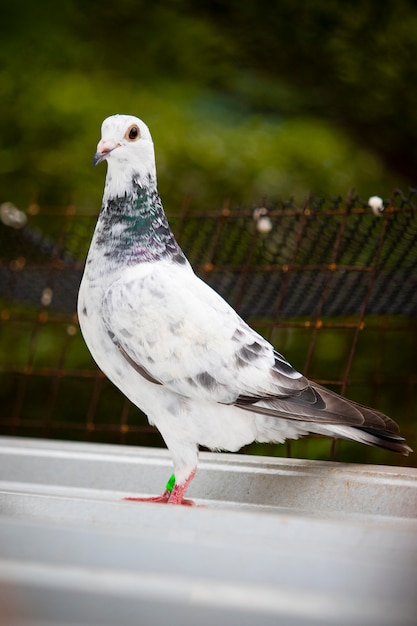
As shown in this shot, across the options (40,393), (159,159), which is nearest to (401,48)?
(159,159)

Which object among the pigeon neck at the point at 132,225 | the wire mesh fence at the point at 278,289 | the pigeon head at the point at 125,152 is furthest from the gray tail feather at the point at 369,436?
the pigeon head at the point at 125,152

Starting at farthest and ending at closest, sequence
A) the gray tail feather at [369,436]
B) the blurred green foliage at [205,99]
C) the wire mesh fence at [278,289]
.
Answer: the blurred green foliage at [205,99]
the wire mesh fence at [278,289]
the gray tail feather at [369,436]

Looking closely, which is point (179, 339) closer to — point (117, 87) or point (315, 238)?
point (315, 238)

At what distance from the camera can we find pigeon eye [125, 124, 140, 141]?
1357mm

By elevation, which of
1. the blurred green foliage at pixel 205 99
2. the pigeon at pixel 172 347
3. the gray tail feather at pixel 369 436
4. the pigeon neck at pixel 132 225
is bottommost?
the gray tail feather at pixel 369 436

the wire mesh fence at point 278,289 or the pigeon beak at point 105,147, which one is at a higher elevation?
the pigeon beak at point 105,147

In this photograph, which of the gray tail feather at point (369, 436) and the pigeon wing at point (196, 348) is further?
the gray tail feather at point (369, 436)

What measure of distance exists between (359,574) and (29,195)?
355 cm

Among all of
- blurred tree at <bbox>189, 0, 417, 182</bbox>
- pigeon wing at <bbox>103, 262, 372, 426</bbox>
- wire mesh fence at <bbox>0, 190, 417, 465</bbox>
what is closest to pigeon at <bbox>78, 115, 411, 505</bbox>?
pigeon wing at <bbox>103, 262, 372, 426</bbox>

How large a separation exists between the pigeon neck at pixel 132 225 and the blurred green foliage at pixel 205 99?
1.96 meters

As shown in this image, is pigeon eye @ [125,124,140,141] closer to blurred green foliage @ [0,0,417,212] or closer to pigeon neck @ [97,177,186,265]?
pigeon neck @ [97,177,186,265]

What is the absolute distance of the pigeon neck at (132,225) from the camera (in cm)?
141

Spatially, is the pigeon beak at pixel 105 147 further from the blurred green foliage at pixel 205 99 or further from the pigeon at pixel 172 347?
the blurred green foliage at pixel 205 99

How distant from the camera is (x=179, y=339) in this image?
1.35 m
